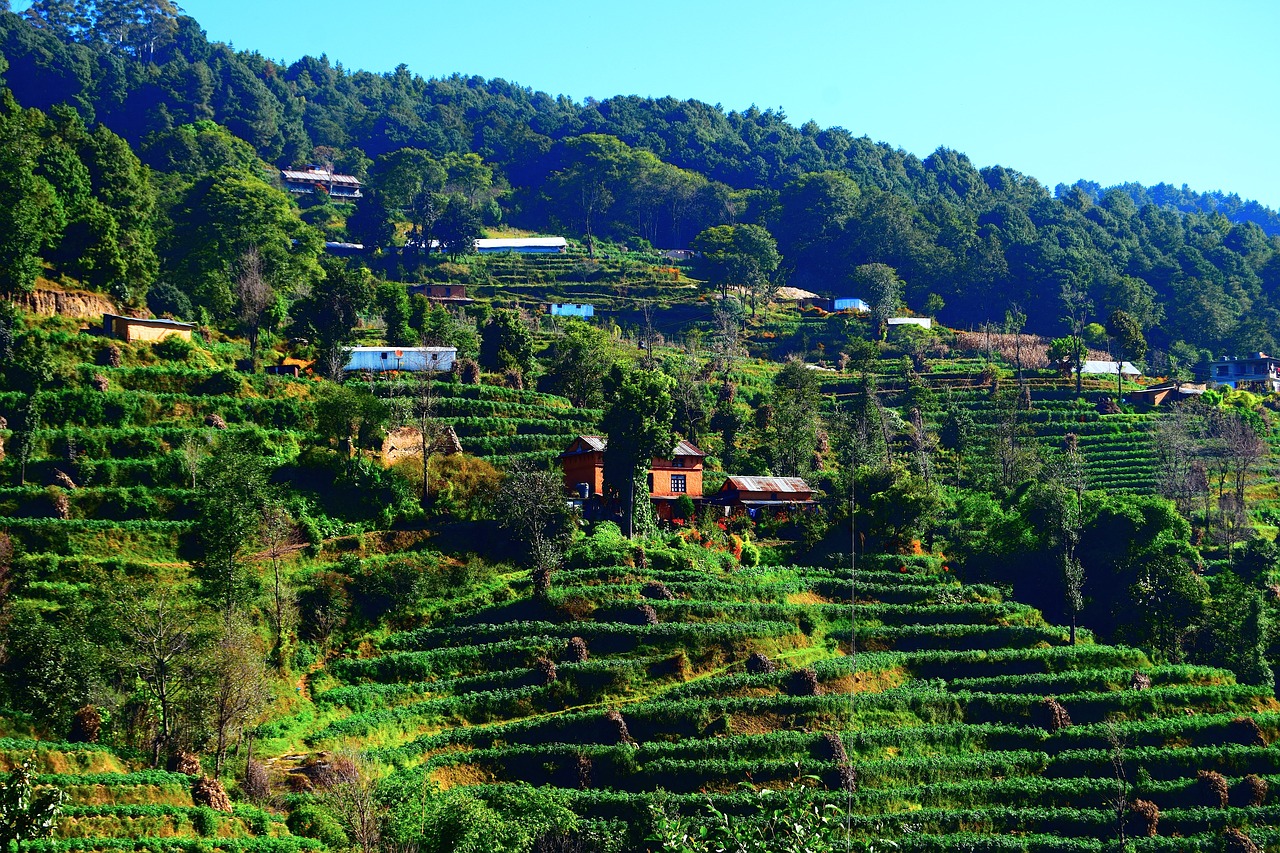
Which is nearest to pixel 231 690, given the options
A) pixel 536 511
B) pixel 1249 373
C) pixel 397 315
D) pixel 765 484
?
pixel 536 511

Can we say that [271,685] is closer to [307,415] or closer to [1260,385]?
[307,415]

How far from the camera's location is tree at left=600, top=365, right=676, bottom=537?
53.9 meters

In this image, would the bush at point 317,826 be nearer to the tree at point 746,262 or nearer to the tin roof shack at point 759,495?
the tin roof shack at point 759,495

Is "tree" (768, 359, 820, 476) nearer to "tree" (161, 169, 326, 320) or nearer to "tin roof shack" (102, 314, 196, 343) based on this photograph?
"tree" (161, 169, 326, 320)

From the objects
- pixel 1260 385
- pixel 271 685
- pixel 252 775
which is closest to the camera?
pixel 252 775

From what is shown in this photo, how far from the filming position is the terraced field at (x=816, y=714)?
1624 inches

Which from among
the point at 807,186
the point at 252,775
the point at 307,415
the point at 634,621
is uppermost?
the point at 807,186

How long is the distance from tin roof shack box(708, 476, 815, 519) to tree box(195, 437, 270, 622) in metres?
20.7

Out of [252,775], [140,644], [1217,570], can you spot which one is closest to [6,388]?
[140,644]

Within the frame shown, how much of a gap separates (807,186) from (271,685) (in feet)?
289

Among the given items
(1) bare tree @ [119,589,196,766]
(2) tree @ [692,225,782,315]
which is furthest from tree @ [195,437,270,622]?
(2) tree @ [692,225,782,315]

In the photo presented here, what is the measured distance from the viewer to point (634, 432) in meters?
53.9

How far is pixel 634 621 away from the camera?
156ft

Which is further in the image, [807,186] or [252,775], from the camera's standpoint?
[807,186]
